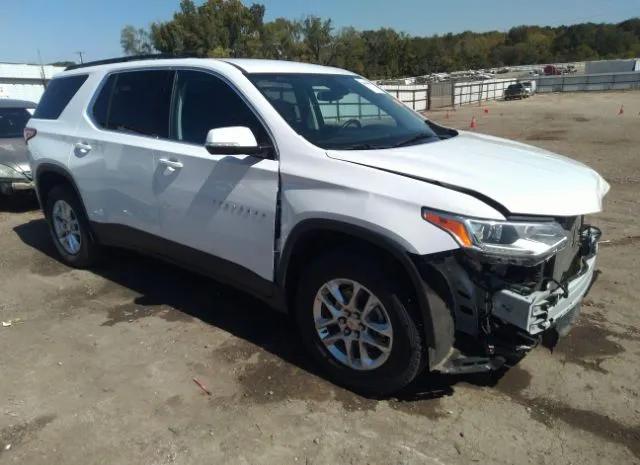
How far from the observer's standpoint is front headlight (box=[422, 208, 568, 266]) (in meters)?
2.50

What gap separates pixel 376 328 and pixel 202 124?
1929 mm

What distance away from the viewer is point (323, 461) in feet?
8.49

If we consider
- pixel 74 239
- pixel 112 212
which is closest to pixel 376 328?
pixel 112 212

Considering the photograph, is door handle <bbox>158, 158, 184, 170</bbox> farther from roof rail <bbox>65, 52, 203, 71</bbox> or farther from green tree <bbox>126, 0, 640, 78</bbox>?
green tree <bbox>126, 0, 640, 78</bbox>

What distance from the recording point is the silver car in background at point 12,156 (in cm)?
759

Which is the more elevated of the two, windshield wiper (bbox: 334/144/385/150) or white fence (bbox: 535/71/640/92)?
windshield wiper (bbox: 334/144/385/150)

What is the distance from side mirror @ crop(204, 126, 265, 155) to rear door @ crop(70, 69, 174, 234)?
3.19ft

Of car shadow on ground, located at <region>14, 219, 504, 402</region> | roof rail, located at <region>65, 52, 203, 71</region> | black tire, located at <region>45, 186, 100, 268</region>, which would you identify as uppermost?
roof rail, located at <region>65, 52, 203, 71</region>

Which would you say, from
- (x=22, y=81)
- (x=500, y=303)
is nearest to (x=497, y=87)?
(x=22, y=81)

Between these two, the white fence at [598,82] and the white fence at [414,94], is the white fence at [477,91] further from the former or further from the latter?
the white fence at [598,82]

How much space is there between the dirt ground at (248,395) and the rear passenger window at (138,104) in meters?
1.47

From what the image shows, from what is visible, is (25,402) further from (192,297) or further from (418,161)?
(418,161)

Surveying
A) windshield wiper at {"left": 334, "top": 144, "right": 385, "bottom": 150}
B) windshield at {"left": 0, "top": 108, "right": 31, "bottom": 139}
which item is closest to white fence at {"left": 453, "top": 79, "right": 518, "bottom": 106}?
windshield at {"left": 0, "top": 108, "right": 31, "bottom": 139}

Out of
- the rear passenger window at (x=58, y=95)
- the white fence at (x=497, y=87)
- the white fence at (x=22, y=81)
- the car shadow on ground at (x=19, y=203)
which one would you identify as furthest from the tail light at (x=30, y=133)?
the white fence at (x=497, y=87)
